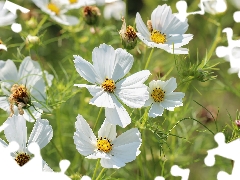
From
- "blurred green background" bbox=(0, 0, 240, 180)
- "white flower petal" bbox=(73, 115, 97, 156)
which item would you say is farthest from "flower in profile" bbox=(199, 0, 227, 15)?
"white flower petal" bbox=(73, 115, 97, 156)

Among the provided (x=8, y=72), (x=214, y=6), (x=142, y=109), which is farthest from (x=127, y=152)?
(x=214, y=6)

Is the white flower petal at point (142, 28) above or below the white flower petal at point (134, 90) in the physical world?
above

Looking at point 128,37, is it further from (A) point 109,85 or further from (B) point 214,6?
(B) point 214,6

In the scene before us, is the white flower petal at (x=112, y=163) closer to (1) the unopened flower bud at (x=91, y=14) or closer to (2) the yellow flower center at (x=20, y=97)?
(2) the yellow flower center at (x=20, y=97)

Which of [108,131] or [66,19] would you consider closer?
[108,131]

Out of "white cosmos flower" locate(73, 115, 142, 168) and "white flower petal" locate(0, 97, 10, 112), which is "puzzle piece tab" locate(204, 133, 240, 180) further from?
"white flower petal" locate(0, 97, 10, 112)

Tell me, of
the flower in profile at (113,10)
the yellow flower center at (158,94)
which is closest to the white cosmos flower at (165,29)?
the yellow flower center at (158,94)

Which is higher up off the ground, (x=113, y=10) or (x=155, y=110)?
(x=113, y=10)
